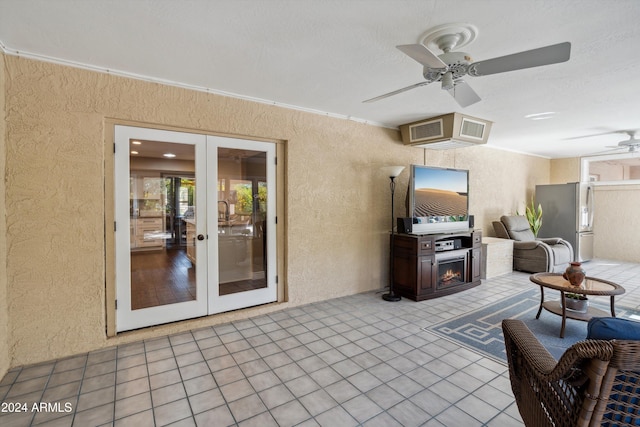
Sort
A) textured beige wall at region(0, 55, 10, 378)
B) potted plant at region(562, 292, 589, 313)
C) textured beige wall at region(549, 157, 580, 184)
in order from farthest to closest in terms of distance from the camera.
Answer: textured beige wall at region(549, 157, 580, 184) < potted plant at region(562, 292, 589, 313) < textured beige wall at region(0, 55, 10, 378)

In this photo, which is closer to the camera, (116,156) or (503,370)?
(503,370)

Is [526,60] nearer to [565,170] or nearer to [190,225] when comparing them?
[190,225]

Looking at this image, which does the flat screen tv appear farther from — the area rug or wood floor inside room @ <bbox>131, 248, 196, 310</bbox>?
wood floor inside room @ <bbox>131, 248, 196, 310</bbox>

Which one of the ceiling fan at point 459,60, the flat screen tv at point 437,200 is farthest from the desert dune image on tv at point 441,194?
the ceiling fan at point 459,60

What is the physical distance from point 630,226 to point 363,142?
276 inches

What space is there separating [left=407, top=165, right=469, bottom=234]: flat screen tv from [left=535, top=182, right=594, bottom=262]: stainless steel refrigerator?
339cm

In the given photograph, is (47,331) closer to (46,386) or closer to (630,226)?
(46,386)

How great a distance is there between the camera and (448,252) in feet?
14.4

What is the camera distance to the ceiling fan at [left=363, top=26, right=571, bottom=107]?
1.73m

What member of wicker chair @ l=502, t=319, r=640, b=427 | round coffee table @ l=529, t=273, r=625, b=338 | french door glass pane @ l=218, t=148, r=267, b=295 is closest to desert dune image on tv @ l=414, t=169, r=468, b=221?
round coffee table @ l=529, t=273, r=625, b=338

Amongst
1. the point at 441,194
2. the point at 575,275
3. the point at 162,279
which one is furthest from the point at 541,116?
the point at 162,279

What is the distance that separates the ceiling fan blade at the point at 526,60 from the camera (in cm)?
169

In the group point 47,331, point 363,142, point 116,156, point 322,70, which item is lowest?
point 47,331

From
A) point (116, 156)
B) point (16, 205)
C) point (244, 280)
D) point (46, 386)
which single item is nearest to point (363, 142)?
point (244, 280)
